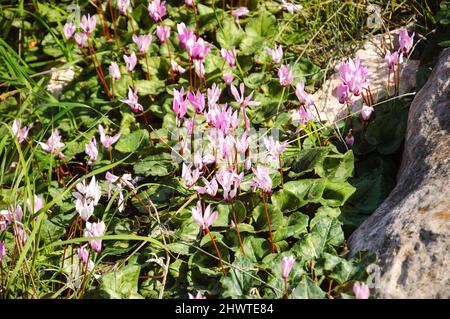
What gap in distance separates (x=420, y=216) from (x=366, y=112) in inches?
30.7

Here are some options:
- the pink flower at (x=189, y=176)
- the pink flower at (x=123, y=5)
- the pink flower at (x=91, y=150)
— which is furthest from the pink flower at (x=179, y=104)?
the pink flower at (x=123, y=5)

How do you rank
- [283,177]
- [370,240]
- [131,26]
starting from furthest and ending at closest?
[131,26] < [283,177] < [370,240]

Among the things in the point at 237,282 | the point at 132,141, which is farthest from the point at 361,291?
the point at 132,141

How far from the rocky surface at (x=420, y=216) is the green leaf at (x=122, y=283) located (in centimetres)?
83

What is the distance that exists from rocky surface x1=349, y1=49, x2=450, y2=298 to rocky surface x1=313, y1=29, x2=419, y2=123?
41 centimetres

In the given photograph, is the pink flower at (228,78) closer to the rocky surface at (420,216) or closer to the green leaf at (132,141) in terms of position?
the green leaf at (132,141)

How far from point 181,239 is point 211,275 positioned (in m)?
0.25

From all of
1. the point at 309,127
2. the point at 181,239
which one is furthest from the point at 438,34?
the point at 181,239

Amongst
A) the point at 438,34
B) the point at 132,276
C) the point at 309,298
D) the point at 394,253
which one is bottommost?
the point at 132,276

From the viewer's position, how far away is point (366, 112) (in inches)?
119

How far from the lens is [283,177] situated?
9.98 feet

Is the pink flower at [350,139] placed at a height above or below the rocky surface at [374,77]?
below

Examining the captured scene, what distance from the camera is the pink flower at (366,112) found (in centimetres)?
298
